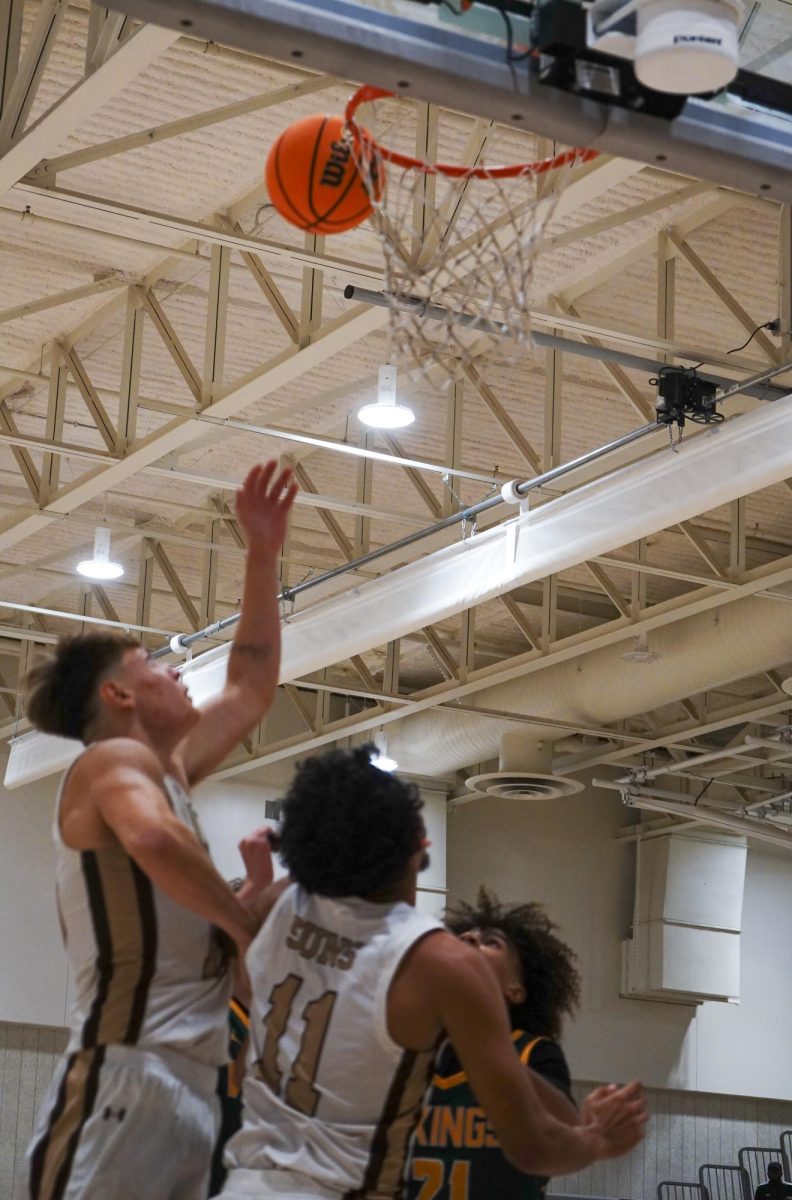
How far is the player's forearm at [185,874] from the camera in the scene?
3.20 meters

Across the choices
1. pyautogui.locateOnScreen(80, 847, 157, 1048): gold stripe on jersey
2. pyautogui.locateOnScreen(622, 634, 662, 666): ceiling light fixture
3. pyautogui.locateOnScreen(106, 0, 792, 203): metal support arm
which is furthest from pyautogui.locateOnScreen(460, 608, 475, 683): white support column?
pyautogui.locateOnScreen(80, 847, 157, 1048): gold stripe on jersey

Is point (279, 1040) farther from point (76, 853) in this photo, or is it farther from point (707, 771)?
point (707, 771)

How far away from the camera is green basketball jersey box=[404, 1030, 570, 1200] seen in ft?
15.0

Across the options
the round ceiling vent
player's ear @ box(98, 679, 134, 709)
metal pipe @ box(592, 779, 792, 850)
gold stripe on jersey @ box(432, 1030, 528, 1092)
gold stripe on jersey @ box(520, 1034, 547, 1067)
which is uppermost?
metal pipe @ box(592, 779, 792, 850)

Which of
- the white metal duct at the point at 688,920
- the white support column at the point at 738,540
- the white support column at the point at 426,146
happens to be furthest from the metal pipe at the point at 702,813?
the white support column at the point at 426,146

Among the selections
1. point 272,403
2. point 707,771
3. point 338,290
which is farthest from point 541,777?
point 338,290

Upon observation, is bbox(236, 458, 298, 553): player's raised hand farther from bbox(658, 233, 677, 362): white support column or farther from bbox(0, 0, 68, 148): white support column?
bbox(658, 233, 677, 362): white support column

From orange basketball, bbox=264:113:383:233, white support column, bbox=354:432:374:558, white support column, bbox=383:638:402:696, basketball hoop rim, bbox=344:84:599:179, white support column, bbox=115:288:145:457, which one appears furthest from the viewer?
white support column, bbox=383:638:402:696

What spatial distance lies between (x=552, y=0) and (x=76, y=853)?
8.80ft

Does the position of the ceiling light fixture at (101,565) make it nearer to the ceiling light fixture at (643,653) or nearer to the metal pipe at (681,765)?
the ceiling light fixture at (643,653)

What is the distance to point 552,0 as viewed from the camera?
15.3 feet

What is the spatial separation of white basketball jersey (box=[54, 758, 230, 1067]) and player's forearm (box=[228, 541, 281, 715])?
2.07 ft

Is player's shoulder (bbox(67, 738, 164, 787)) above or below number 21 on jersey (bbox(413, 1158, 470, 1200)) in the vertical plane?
above

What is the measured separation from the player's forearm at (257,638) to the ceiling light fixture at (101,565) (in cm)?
990
